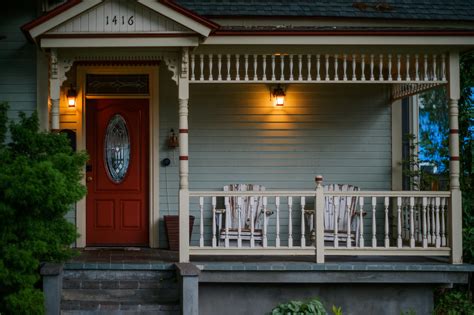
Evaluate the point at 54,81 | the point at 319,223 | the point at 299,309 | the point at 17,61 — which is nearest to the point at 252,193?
the point at 319,223

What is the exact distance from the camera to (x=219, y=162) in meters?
10.6

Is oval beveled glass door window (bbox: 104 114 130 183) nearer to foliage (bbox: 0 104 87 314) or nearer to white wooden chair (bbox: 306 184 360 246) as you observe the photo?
foliage (bbox: 0 104 87 314)

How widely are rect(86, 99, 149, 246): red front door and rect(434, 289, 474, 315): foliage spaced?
13.9ft

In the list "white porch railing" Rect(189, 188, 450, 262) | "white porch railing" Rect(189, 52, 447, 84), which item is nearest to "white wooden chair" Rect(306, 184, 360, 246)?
"white porch railing" Rect(189, 188, 450, 262)

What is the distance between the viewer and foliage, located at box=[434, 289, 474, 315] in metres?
9.33

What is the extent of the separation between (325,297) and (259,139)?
2759mm

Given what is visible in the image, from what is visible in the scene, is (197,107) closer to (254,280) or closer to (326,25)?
(326,25)

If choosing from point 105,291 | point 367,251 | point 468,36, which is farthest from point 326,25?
point 105,291

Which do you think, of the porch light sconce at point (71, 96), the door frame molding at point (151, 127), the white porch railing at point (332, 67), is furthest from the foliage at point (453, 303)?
the porch light sconce at point (71, 96)

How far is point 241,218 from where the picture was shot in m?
10.2

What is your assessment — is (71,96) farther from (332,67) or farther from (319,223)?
(319,223)

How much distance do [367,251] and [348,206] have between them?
1.12 m

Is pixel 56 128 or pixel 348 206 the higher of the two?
pixel 56 128

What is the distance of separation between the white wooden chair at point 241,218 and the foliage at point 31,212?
219 centimetres
